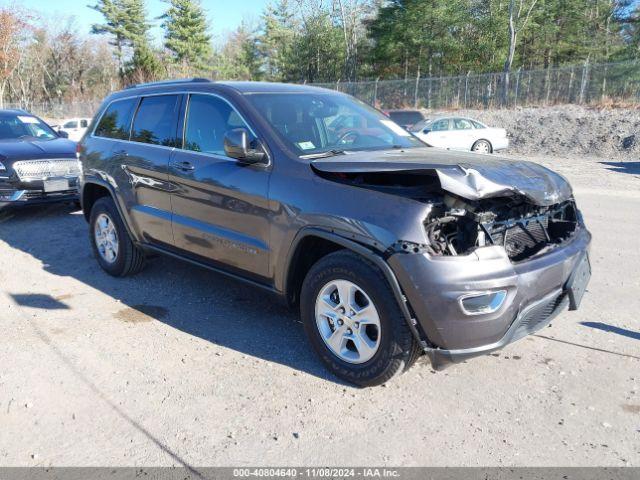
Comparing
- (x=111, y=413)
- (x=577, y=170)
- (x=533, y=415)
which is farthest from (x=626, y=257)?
(x=577, y=170)

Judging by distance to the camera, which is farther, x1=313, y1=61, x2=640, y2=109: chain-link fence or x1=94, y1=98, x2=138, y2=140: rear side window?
x1=313, y1=61, x2=640, y2=109: chain-link fence

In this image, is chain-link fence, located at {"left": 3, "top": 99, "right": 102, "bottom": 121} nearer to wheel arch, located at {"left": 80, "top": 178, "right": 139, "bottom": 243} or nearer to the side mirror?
wheel arch, located at {"left": 80, "top": 178, "right": 139, "bottom": 243}

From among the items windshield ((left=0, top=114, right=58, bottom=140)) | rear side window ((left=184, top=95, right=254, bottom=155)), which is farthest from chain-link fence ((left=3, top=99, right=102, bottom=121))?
rear side window ((left=184, top=95, right=254, bottom=155))

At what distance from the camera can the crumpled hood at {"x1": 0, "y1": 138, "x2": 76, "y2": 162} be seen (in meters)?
8.27

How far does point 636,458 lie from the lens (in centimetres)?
277

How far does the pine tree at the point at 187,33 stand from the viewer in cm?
5388

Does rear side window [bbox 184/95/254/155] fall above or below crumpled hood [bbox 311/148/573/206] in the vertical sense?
above

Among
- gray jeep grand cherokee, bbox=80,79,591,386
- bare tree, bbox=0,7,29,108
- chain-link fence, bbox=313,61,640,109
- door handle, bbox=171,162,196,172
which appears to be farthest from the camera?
bare tree, bbox=0,7,29,108

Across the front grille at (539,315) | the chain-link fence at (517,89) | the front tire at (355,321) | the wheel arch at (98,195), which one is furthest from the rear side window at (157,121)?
the chain-link fence at (517,89)

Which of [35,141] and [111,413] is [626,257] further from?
[35,141]

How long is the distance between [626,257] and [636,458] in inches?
157

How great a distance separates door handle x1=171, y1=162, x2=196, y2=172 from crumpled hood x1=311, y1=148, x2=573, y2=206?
1.28 meters

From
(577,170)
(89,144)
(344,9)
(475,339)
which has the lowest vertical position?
(577,170)

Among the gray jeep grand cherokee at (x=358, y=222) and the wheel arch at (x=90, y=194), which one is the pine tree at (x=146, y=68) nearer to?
the wheel arch at (x=90, y=194)
